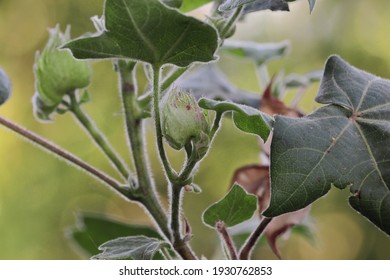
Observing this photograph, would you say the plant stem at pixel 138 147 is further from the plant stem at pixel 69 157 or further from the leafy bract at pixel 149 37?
the leafy bract at pixel 149 37

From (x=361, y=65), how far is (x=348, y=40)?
18 cm

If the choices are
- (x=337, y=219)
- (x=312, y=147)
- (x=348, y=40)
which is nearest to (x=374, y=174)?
(x=312, y=147)

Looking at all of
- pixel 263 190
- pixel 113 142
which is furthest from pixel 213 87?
pixel 113 142

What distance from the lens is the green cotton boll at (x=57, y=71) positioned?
626 millimetres

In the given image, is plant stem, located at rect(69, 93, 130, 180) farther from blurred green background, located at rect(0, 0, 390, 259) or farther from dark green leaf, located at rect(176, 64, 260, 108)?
blurred green background, located at rect(0, 0, 390, 259)

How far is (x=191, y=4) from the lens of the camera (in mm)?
670

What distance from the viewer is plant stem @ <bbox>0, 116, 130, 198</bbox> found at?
1.88ft

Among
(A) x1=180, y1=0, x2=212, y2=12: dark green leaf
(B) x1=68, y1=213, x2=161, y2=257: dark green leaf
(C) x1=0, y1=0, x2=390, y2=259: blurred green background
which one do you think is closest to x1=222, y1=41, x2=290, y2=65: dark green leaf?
(A) x1=180, y1=0, x2=212, y2=12: dark green leaf

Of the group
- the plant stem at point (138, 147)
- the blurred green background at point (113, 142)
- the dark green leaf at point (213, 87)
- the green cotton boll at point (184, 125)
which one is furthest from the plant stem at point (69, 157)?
the blurred green background at point (113, 142)

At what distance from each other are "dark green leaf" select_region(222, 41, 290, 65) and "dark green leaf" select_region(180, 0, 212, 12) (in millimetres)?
150

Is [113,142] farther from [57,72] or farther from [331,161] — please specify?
[331,161]

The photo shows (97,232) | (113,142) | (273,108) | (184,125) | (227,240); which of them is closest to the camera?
(184,125)

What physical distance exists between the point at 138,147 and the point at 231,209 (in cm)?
10
